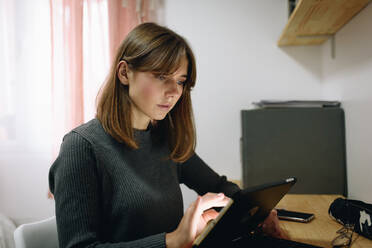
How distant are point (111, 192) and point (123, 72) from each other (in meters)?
0.37

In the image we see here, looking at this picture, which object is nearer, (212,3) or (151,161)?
(151,161)

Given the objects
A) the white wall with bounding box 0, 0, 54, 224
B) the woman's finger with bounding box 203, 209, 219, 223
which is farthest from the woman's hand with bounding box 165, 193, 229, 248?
the white wall with bounding box 0, 0, 54, 224

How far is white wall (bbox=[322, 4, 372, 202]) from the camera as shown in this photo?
4.09 feet

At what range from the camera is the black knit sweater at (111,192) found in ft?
2.41

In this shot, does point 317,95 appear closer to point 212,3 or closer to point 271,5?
point 271,5

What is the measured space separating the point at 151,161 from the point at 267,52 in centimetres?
133

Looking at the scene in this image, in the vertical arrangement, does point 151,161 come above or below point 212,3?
below

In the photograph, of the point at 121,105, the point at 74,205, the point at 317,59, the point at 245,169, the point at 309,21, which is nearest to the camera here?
the point at 74,205

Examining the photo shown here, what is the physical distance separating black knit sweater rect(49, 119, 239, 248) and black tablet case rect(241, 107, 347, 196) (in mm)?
677

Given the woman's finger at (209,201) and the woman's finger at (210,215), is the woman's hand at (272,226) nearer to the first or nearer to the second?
the woman's finger at (210,215)

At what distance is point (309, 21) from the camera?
4.88 feet

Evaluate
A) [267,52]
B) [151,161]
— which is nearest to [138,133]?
[151,161]

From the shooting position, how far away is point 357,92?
1352 millimetres

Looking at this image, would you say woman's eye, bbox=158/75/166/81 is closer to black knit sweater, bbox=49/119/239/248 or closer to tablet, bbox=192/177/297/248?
black knit sweater, bbox=49/119/239/248
